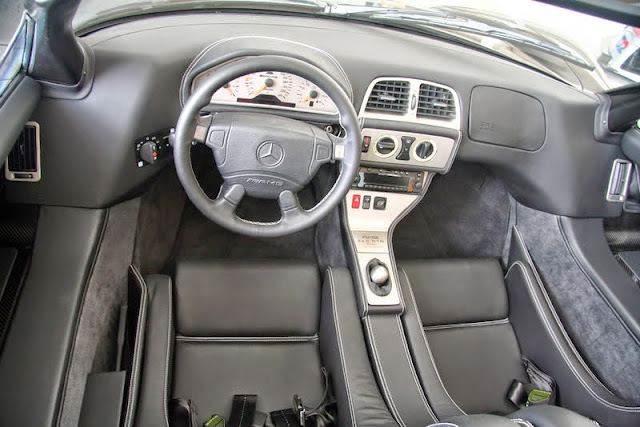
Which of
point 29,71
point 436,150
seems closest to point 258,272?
point 436,150

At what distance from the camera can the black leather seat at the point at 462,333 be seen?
1722 mm

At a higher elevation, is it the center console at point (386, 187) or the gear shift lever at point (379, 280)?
the center console at point (386, 187)

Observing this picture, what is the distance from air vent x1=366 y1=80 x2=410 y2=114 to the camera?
1.68m

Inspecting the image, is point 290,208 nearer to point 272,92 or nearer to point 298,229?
point 298,229

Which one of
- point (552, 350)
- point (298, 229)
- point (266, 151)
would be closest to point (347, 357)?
point (298, 229)

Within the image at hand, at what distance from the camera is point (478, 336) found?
1916 mm

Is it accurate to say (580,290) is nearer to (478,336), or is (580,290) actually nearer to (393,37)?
(478,336)

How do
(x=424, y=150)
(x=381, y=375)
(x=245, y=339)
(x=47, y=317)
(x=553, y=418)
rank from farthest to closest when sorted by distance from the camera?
(x=424, y=150), (x=245, y=339), (x=381, y=375), (x=47, y=317), (x=553, y=418)

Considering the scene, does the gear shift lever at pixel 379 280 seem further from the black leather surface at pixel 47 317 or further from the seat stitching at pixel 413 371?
the black leather surface at pixel 47 317

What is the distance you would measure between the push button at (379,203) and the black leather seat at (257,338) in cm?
28

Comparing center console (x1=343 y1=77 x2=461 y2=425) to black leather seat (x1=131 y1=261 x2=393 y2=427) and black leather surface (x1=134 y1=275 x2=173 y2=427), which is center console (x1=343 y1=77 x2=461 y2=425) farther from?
black leather surface (x1=134 y1=275 x2=173 y2=427)

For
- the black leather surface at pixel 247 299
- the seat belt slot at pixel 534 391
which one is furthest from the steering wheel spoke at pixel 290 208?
the seat belt slot at pixel 534 391

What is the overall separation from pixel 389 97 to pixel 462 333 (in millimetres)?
888

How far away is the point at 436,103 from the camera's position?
1.74m
